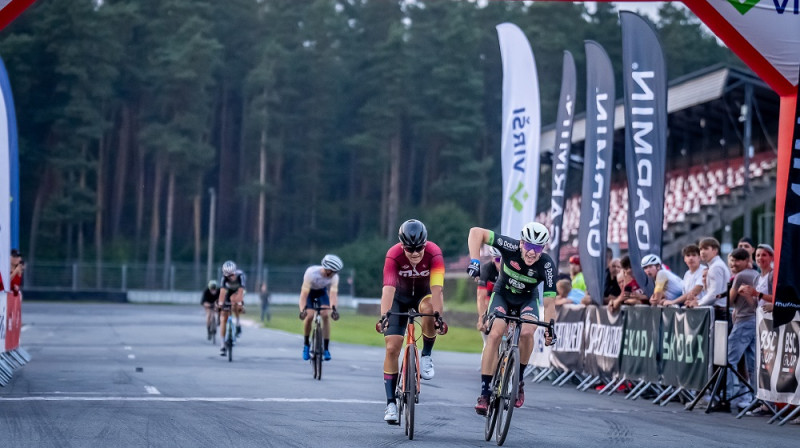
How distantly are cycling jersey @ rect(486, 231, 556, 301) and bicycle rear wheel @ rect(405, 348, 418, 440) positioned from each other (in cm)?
118

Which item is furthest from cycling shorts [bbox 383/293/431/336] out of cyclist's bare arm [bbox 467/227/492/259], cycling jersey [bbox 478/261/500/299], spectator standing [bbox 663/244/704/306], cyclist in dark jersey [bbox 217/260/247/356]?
cyclist in dark jersey [bbox 217/260/247/356]

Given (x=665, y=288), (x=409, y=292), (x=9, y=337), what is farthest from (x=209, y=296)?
(x=409, y=292)

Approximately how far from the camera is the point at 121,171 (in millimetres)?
95688

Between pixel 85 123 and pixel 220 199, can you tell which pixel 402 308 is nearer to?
pixel 85 123

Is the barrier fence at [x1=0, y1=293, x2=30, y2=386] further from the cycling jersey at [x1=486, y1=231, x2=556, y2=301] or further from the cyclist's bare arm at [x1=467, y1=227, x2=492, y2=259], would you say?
the cyclist's bare arm at [x1=467, y1=227, x2=492, y2=259]

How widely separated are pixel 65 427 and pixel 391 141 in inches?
3336

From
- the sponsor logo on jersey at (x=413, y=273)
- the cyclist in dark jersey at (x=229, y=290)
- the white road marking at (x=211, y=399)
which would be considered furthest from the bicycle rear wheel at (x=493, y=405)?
the cyclist in dark jersey at (x=229, y=290)

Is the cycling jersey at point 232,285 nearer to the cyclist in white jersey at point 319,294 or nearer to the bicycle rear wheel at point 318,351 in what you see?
the cyclist in white jersey at point 319,294

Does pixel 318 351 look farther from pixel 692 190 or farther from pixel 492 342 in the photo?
pixel 692 190

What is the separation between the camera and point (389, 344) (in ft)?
37.0

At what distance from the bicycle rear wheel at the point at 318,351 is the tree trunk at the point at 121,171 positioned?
78190mm

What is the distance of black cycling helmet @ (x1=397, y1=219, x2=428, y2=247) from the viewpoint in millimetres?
10711

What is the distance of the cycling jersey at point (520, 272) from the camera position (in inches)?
437

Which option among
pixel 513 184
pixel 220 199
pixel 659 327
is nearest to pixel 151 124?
pixel 220 199
